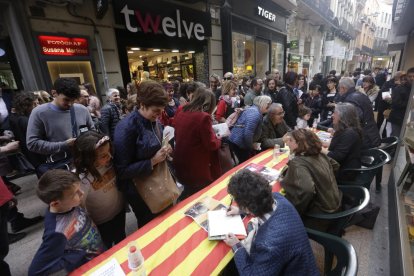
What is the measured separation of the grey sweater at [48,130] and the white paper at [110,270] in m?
1.55

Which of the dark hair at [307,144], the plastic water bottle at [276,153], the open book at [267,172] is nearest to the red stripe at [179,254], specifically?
the open book at [267,172]

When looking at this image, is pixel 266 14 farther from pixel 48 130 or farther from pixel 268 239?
pixel 268 239

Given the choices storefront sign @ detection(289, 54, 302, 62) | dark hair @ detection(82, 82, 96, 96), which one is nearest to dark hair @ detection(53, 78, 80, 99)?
dark hair @ detection(82, 82, 96, 96)

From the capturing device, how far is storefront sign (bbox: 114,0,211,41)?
526cm

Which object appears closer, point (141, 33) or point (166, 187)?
point (166, 187)

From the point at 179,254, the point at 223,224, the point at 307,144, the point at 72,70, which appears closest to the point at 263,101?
the point at 307,144

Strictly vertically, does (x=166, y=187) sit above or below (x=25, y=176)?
above

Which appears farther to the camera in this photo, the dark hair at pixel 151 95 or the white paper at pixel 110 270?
the dark hair at pixel 151 95

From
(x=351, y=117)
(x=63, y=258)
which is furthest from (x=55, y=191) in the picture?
(x=351, y=117)

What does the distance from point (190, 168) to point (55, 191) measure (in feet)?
4.43

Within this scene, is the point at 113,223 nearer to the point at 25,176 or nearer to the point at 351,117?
the point at 351,117

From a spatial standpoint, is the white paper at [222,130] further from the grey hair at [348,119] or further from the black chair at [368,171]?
the black chair at [368,171]

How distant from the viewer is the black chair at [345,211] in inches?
72.1

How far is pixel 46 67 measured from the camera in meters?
4.20
